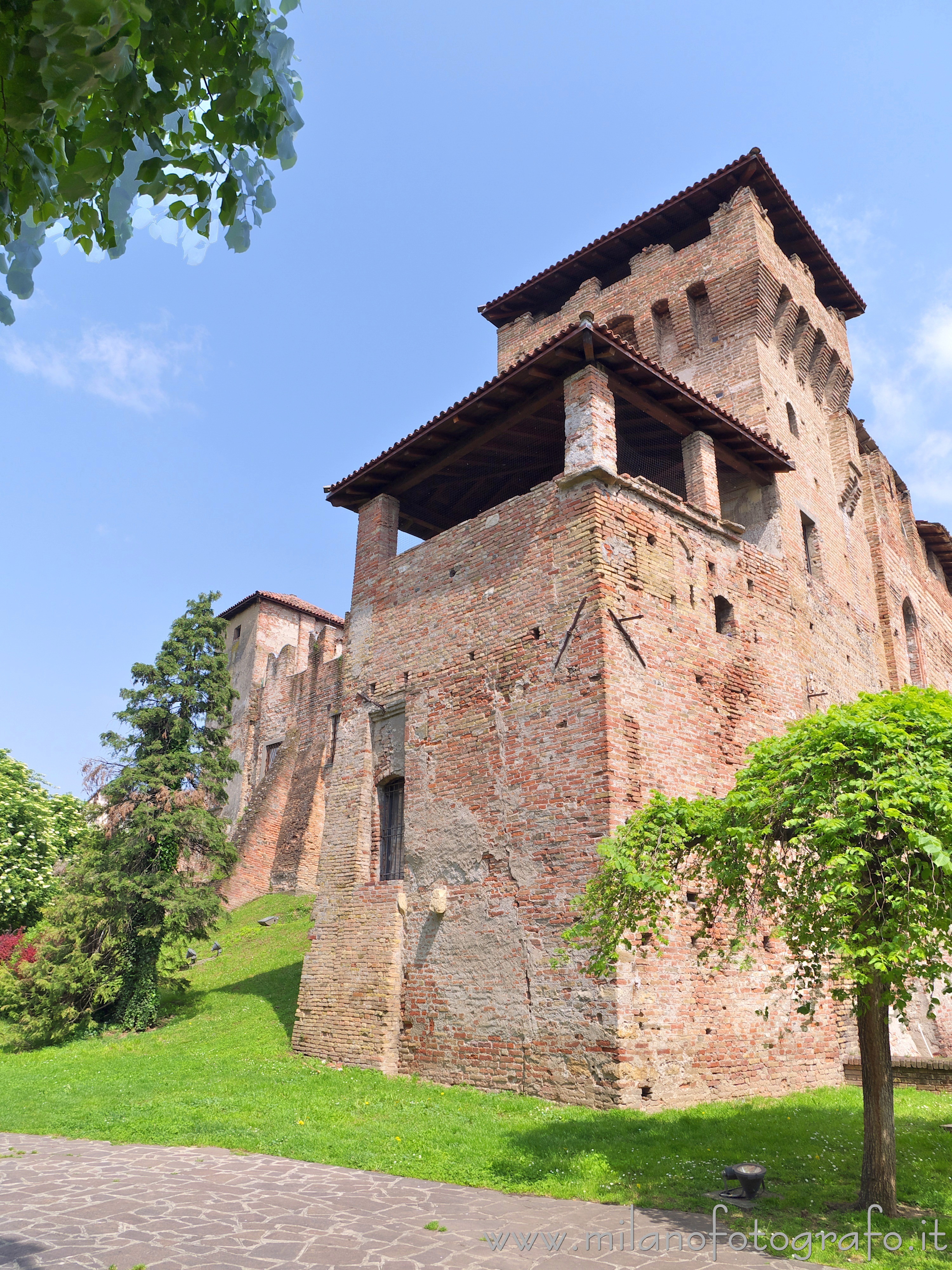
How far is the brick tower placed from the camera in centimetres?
1020

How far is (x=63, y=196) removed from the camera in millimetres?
2613

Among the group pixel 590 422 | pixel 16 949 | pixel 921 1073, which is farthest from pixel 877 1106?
pixel 16 949

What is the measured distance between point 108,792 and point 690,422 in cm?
1353

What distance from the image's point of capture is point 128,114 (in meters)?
2.63

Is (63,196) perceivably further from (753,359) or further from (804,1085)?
(753,359)

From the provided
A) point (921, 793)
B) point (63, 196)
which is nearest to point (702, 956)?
point (921, 793)

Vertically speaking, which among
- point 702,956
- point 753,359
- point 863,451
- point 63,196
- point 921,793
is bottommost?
point 702,956

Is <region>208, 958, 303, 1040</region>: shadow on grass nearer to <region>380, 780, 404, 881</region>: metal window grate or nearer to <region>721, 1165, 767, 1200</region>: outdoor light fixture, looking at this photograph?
<region>380, 780, 404, 881</region>: metal window grate

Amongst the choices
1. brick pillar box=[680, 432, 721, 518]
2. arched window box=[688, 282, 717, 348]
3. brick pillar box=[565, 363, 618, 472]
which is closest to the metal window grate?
brick pillar box=[565, 363, 618, 472]

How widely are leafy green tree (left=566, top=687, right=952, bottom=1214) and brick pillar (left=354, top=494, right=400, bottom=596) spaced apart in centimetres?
875

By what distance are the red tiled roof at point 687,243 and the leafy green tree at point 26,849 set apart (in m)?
17.6

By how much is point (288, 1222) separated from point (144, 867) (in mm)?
12545

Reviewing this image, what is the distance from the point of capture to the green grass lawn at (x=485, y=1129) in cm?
675

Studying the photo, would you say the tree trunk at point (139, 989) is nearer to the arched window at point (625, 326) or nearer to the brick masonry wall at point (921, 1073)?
the brick masonry wall at point (921, 1073)
